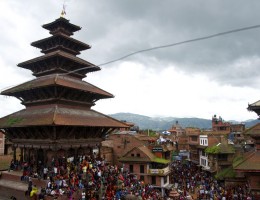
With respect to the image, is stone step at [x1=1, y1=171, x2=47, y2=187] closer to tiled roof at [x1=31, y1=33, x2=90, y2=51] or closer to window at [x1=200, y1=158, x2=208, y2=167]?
tiled roof at [x1=31, y1=33, x2=90, y2=51]

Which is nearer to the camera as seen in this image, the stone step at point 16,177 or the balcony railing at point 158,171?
the stone step at point 16,177

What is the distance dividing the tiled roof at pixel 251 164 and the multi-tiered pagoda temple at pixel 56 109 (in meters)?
10.9

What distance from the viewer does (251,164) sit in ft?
75.0

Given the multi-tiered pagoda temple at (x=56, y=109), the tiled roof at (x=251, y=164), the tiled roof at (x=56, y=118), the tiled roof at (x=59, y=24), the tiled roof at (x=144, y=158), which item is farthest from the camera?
the tiled roof at (x=144, y=158)

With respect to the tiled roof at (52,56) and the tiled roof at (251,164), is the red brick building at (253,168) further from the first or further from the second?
the tiled roof at (52,56)

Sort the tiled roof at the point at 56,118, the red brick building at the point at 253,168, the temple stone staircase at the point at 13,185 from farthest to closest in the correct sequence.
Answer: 1. the red brick building at the point at 253,168
2. the tiled roof at the point at 56,118
3. the temple stone staircase at the point at 13,185

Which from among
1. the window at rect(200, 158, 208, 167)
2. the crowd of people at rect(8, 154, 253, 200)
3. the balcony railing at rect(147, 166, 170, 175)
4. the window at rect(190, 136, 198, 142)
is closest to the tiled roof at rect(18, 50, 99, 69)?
the crowd of people at rect(8, 154, 253, 200)

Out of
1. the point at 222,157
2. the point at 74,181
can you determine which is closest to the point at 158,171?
the point at 222,157

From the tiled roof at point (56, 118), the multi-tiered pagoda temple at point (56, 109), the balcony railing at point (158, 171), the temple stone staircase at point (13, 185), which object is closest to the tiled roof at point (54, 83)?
the multi-tiered pagoda temple at point (56, 109)

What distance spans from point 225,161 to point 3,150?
129ft

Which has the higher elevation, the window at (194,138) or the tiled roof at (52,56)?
the tiled roof at (52,56)

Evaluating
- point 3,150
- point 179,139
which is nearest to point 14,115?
point 3,150

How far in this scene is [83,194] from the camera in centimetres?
1681

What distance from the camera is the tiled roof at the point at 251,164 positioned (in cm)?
2224
